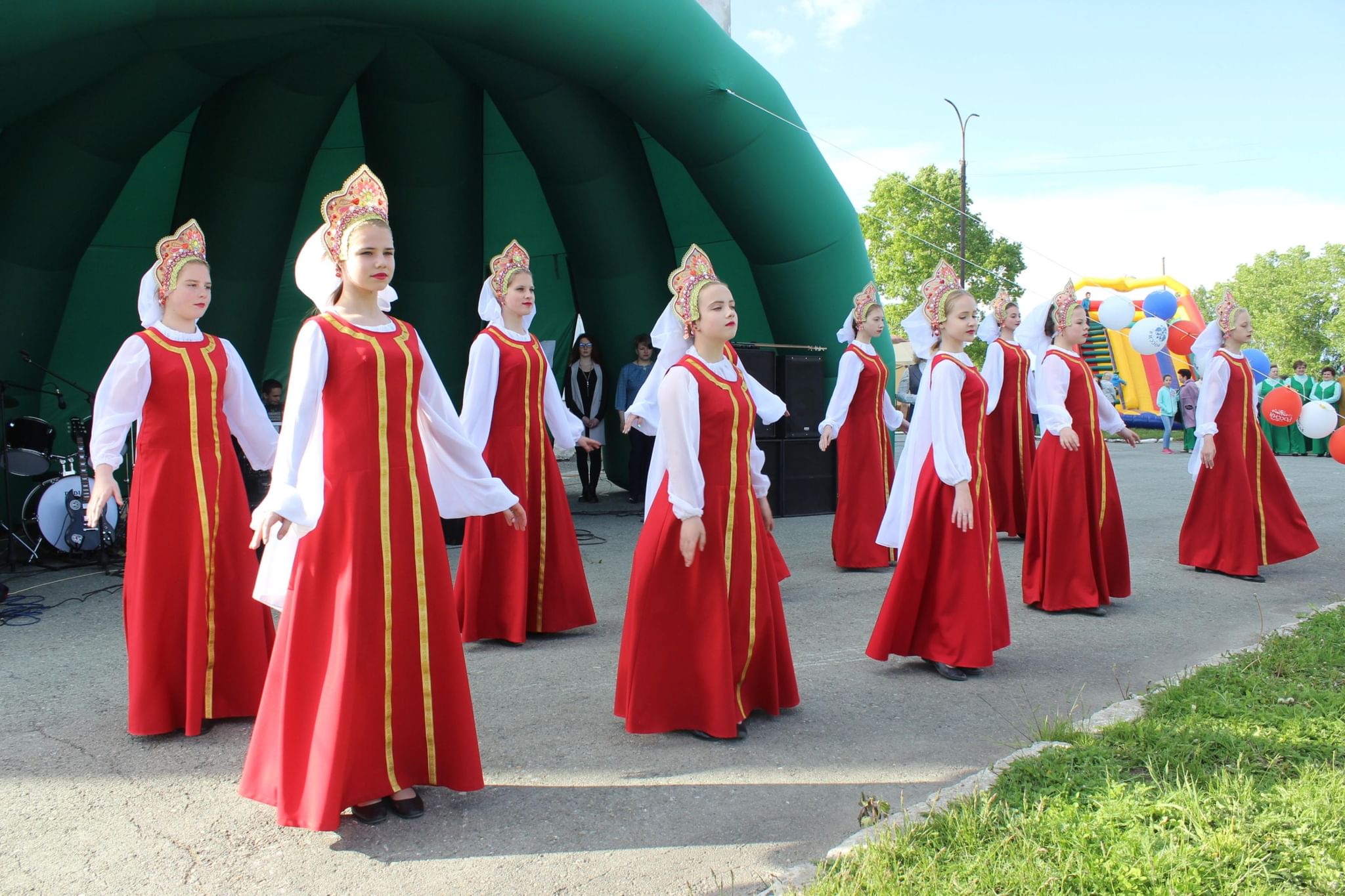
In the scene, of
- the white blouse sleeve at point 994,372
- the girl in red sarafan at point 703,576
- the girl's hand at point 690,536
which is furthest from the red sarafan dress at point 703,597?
the white blouse sleeve at point 994,372

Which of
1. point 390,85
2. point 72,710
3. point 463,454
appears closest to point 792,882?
point 463,454

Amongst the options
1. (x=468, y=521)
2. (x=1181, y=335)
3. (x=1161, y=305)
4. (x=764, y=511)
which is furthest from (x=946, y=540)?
(x=1181, y=335)

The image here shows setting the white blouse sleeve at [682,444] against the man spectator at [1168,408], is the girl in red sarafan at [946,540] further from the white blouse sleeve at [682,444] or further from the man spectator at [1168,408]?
the man spectator at [1168,408]

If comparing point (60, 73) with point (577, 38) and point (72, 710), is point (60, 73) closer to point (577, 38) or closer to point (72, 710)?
point (577, 38)

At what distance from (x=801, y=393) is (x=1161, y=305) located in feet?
12.3

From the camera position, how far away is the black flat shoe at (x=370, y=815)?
3.17m

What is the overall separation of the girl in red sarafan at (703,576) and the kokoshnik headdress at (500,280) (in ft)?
6.57

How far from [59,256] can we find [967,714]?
8.47 m

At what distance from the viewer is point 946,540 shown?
470 cm

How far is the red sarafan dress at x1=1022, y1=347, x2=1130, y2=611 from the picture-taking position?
240 inches

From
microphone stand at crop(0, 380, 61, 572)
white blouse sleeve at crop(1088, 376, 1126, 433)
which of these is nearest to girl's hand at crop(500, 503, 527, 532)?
white blouse sleeve at crop(1088, 376, 1126, 433)

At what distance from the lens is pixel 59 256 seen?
8883 mm

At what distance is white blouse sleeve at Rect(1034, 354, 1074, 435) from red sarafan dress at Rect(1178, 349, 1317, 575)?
4.57 feet

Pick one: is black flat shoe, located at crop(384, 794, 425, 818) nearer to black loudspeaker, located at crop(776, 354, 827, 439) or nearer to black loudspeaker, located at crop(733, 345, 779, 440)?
black loudspeaker, located at crop(733, 345, 779, 440)
